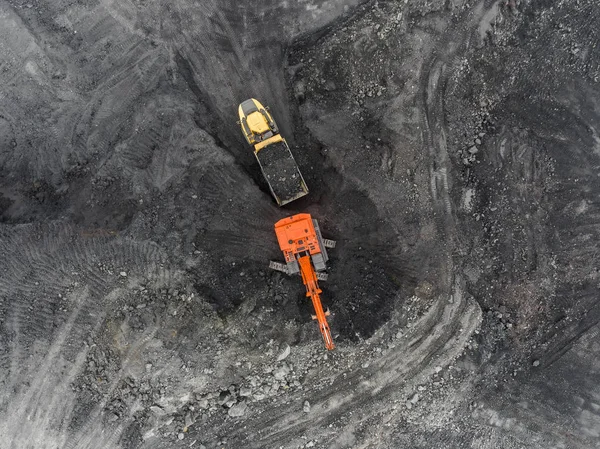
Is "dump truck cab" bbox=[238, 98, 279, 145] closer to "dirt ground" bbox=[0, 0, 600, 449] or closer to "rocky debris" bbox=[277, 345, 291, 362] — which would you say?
"dirt ground" bbox=[0, 0, 600, 449]

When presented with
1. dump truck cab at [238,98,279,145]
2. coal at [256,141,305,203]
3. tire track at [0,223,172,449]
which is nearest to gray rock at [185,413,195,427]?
tire track at [0,223,172,449]

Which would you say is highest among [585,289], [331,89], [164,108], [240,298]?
[164,108]

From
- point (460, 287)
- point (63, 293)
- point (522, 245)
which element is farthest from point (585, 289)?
point (63, 293)

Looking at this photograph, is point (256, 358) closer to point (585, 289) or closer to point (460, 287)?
point (460, 287)

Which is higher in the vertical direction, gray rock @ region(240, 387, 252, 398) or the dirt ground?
the dirt ground

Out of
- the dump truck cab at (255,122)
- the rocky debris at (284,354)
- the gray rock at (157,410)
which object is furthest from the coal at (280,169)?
the gray rock at (157,410)

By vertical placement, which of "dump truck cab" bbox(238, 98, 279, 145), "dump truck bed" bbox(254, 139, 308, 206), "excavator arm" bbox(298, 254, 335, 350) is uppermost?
"dump truck cab" bbox(238, 98, 279, 145)
